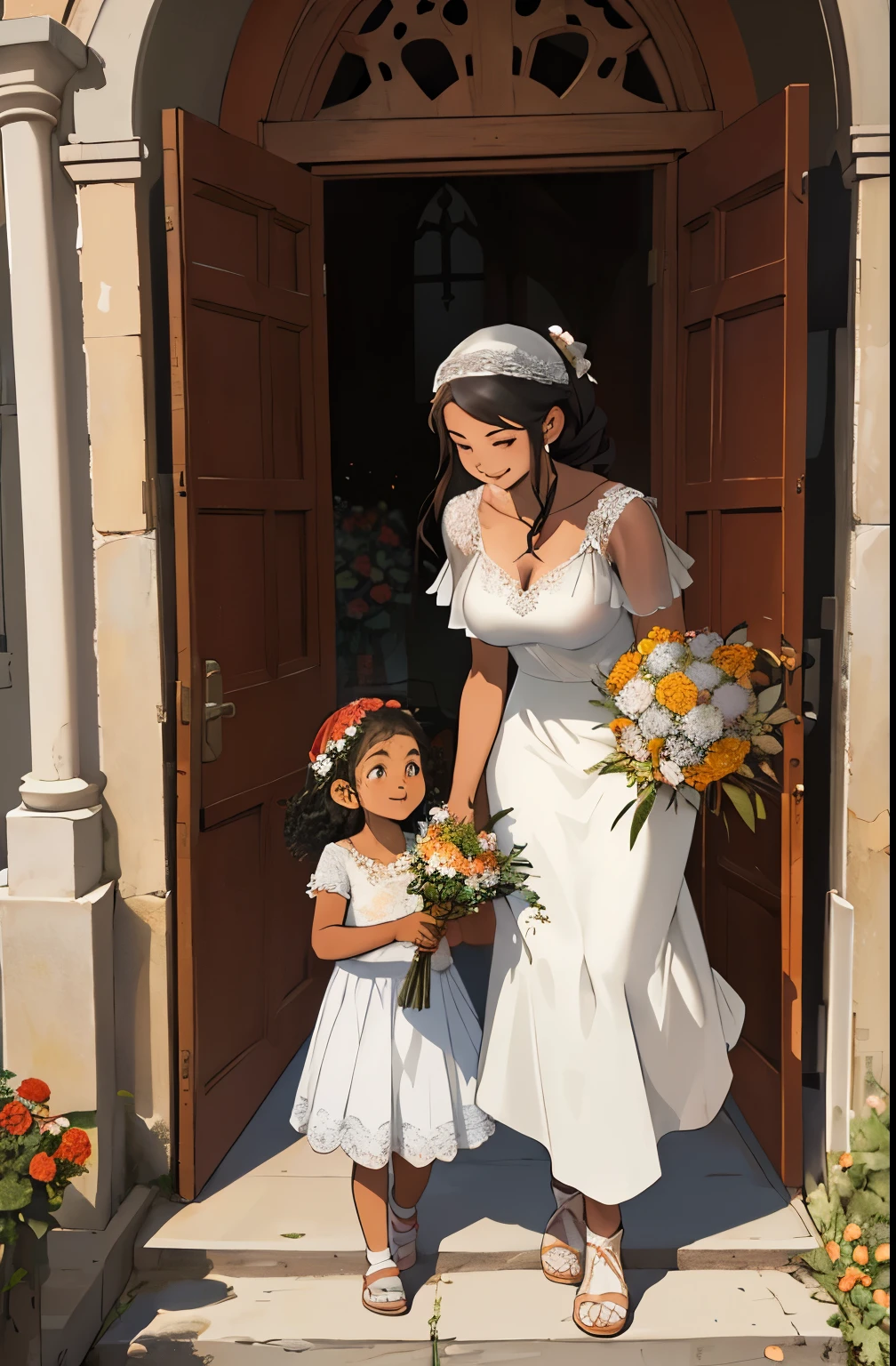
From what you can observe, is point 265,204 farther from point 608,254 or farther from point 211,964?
point 608,254

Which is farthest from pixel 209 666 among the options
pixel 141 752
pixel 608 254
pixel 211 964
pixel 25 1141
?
pixel 608 254

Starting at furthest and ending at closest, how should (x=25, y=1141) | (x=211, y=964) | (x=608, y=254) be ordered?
(x=608, y=254)
(x=211, y=964)
(x=25, y=1141)

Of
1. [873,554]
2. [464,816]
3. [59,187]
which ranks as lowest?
[464,816]

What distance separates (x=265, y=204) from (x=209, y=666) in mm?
1418

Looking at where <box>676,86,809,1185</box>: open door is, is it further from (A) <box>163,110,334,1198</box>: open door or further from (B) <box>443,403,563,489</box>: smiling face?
(A) <box>163,110,334,1198</box>: open door

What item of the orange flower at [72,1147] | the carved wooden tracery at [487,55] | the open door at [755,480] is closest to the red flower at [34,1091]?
the orange flower at [72,1147]

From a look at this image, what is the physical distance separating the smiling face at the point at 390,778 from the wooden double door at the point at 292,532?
24.4 inches

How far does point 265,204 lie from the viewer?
3.58 m

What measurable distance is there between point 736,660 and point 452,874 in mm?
848

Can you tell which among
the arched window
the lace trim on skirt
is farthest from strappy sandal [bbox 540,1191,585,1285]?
the arched window

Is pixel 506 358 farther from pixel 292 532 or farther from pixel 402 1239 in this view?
pixel 402 1239

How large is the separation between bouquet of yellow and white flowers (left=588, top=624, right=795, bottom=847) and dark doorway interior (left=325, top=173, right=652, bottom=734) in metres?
2.95

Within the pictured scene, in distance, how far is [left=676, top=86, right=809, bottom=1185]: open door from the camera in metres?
3.10

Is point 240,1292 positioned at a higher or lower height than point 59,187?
lower
